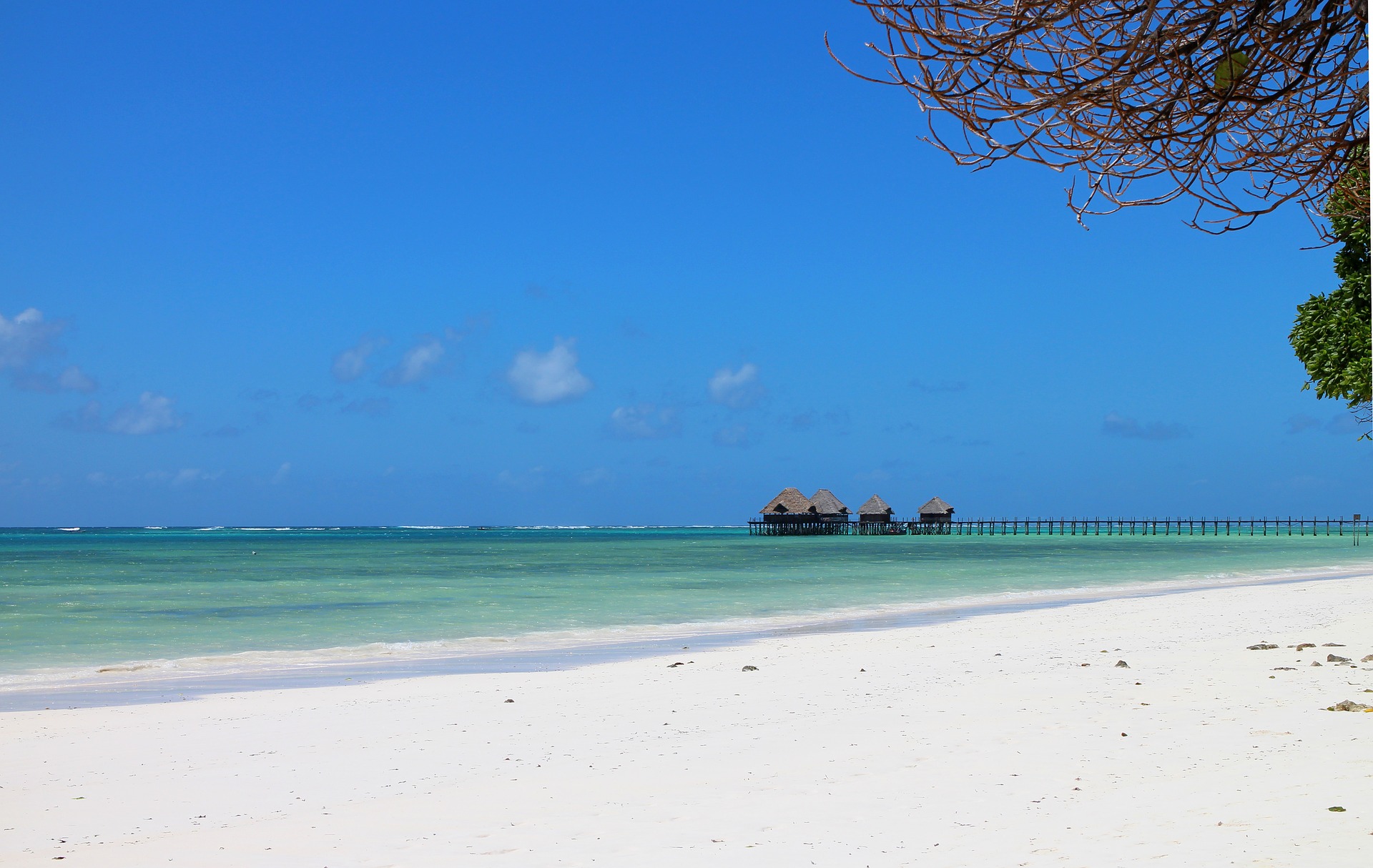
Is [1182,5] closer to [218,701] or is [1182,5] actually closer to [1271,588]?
[218,701]

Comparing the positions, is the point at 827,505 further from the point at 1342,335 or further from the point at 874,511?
the point at 1342,335

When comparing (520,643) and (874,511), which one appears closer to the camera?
(520,643)

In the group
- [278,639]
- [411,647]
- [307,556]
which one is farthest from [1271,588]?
[307,556]

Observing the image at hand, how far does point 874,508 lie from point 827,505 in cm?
478

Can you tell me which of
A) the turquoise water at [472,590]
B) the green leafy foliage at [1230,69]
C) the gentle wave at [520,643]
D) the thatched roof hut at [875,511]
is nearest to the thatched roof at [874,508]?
the thatched roof hut at [875,511]

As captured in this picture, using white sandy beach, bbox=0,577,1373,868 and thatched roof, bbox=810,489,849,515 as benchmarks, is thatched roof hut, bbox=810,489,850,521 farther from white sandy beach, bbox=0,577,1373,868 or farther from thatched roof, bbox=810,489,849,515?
white sandy beach, bbox=0,577,1373,868

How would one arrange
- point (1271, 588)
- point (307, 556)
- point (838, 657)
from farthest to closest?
point (307, 556)
point (1271, 588)
point (838, 657)

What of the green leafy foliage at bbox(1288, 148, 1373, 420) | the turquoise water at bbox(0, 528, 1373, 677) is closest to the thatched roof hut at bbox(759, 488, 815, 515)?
the turquoise water at bbox(0, 528, 1373, 677)

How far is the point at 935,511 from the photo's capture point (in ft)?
278

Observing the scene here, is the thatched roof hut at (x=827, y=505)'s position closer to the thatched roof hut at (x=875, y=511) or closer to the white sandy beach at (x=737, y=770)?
the thatched roof hut at (x=875, y=511)

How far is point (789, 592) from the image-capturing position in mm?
24953

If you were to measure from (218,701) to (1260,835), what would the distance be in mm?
7741

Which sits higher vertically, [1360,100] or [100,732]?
[1360,100]

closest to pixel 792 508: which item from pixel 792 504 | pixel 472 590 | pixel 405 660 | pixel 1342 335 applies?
pixel 792 504
